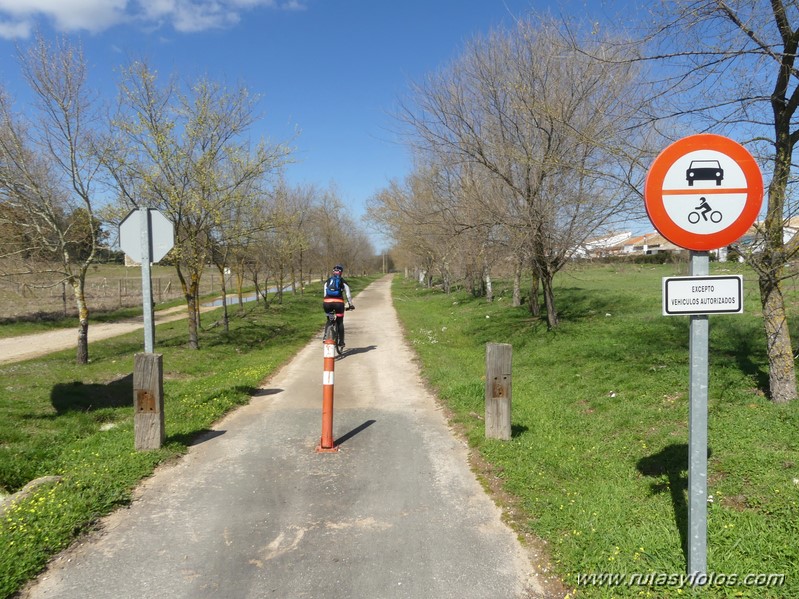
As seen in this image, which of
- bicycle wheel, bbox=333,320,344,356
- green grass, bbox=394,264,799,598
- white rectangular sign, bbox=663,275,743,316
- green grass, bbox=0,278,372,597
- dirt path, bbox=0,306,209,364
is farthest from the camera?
dirt path, bbox=0,306,209,364

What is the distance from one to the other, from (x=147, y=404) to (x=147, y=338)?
81 cm

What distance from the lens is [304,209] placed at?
28156 millimetres

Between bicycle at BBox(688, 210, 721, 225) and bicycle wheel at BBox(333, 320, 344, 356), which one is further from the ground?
bicycle at BBox(688, 210, 721, 225)

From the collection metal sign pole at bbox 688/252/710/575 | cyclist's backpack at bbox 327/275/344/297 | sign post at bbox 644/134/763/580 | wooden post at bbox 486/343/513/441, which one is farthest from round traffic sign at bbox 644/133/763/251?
cyclist's backpack at bbox 327/275/344/297

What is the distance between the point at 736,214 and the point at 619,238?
9899mm

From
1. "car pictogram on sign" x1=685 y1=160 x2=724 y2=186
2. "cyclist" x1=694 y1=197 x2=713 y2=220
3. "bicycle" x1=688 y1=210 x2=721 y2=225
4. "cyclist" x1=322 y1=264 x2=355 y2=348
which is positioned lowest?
"cyclist" x1=322 y1=264 x2=355 y2=348

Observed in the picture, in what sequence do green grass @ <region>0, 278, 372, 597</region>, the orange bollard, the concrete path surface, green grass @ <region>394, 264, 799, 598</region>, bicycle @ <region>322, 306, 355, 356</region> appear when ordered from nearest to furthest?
the concrete path surface → green grass @ <region>394, 264, 799, 598</region> → green grass @ <region>0, 278, 372, 597</region> → the orange bollard → bicycle @ <region>322, 306, 355, 356</region>

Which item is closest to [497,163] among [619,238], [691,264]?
[619,238]

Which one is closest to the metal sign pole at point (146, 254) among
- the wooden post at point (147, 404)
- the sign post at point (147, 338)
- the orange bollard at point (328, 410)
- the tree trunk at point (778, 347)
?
the sign post at point (147, 338)

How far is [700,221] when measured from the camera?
292cm

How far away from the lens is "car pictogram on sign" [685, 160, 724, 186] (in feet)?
9.57

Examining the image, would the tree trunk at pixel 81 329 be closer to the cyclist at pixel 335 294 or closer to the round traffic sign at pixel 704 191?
the cyclist at pixel 335 294

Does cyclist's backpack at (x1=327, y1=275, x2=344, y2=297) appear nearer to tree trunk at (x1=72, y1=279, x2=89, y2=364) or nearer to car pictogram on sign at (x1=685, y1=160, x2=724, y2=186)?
tree trunk at (x1=72, y1=279, x2=89, y2=364)

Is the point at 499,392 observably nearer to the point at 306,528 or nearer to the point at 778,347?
the point at 306,528
